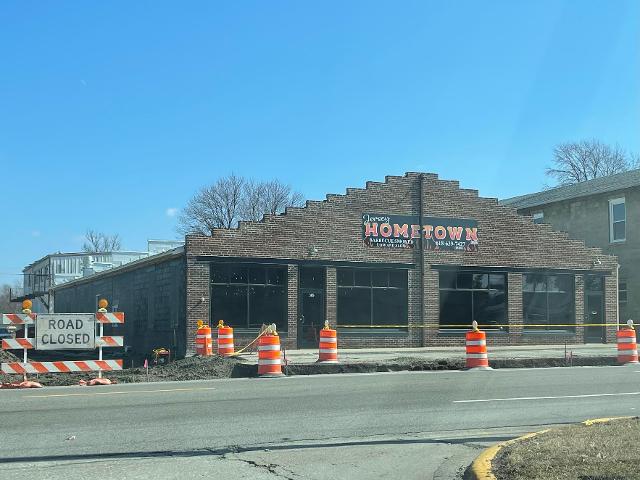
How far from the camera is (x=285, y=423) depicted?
1045 cm

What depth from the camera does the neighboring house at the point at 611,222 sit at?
3416 centimetres

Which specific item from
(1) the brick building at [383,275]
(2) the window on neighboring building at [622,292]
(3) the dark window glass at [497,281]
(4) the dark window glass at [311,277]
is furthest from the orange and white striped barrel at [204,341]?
(2) the window on neighboring building at [622,292]

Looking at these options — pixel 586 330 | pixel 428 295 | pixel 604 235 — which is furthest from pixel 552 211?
pixel 428 295

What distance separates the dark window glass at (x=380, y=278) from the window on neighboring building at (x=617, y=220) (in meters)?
13.8

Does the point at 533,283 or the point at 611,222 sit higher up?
the point at 611,222

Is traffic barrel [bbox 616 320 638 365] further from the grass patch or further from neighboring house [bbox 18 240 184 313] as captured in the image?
neighboring house [bbox 18 240 184 313]

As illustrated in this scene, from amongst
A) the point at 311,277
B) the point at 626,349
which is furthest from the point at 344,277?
the point at 626,349

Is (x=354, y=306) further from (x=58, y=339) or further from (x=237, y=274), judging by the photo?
(x=58, y=339)

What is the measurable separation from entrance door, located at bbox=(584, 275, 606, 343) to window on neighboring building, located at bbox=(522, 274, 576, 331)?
911 mm

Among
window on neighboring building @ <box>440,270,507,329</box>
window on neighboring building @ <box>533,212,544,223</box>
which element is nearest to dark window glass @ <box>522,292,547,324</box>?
window on neighboring building @ <box>440,270,507,329</box>

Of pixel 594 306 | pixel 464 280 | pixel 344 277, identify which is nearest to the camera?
pixel 344 277

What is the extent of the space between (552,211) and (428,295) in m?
14.4

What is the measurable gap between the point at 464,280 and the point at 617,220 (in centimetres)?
1080

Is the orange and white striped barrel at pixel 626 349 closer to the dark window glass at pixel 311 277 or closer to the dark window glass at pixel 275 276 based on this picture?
the dark window glass at pixel 311 277
